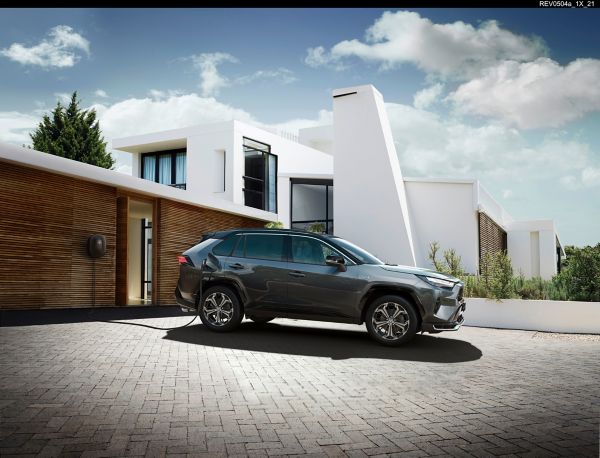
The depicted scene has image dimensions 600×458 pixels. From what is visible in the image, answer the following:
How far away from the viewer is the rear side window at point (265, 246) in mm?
9242

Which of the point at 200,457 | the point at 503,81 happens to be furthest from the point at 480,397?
the point at 503,81

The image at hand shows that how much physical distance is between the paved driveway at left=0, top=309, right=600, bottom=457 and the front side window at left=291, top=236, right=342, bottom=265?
136cm

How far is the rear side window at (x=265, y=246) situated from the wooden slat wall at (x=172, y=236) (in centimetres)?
731

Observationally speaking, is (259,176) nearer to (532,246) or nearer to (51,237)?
(532,246)

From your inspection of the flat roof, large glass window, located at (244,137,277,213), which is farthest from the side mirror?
large glass window, located at (244,137,277,213)

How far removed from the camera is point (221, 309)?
30.6ft

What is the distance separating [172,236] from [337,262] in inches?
363

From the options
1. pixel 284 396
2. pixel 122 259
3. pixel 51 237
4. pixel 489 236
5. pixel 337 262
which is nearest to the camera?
pixel 284 396

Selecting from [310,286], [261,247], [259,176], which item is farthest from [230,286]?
[259,176]

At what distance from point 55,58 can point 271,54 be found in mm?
24620

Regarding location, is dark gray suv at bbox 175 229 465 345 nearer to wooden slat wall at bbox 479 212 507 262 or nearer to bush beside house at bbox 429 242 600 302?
bush beside house at bbox 429 242 600 302

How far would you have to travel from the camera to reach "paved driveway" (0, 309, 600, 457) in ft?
12.8

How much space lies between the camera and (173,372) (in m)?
6.16
